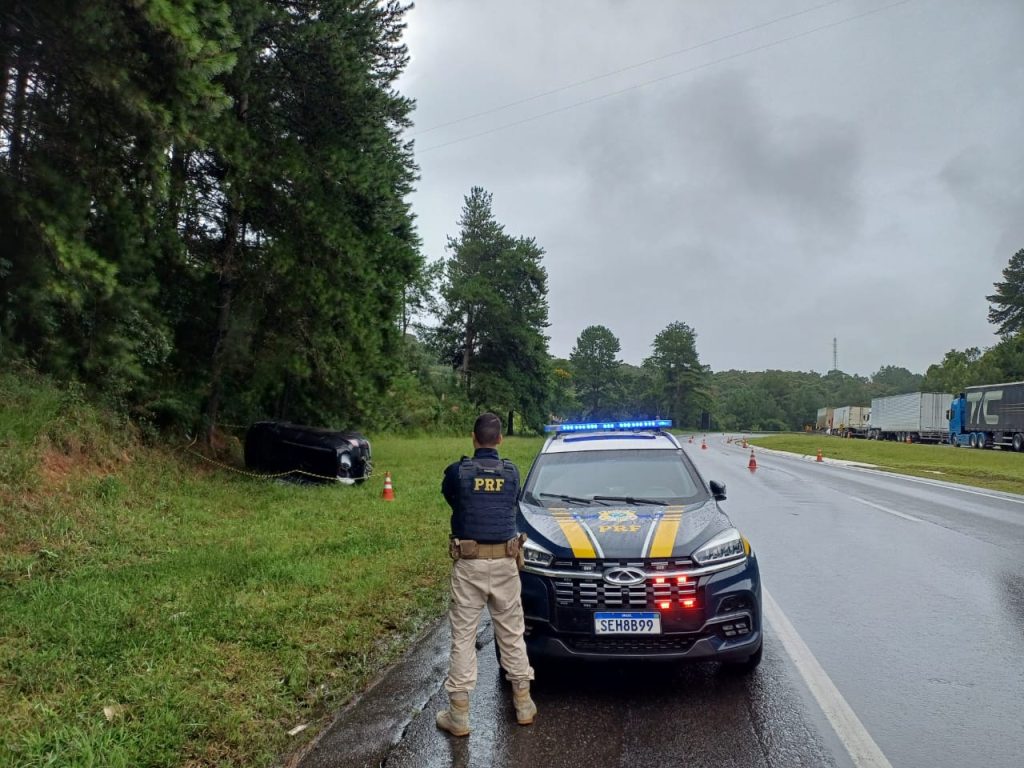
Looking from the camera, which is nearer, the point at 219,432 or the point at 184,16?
the point at 184,16

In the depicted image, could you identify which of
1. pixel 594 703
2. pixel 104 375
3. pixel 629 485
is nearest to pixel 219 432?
pixel 104 375

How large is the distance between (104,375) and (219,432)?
6592 mm

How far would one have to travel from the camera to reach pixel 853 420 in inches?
2822

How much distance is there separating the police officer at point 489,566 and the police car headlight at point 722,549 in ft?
4.07

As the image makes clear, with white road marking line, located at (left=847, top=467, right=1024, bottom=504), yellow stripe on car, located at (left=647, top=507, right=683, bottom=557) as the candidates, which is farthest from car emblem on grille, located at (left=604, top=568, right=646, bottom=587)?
white road marking line, located at (left=847, top=467, right=1024, bottom=504)

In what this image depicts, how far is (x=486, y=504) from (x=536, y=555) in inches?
28.6

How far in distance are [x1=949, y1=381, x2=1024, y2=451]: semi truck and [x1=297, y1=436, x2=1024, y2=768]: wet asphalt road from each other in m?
37.8

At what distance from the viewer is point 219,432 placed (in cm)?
1731

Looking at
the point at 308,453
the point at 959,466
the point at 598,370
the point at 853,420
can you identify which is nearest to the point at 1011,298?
the point at 853,420

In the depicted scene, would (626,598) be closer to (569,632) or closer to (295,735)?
(569,632)

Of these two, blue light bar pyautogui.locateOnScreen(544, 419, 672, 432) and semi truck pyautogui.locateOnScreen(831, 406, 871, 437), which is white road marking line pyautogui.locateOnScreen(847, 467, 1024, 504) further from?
semi truck pyautogui.locateOnScreen(831, 406, 871, 437)

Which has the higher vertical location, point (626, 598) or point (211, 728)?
point (626, 598)

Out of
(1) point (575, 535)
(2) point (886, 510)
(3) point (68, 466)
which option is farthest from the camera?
(2) point (886, 510)

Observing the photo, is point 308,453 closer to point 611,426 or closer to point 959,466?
point 611,426
